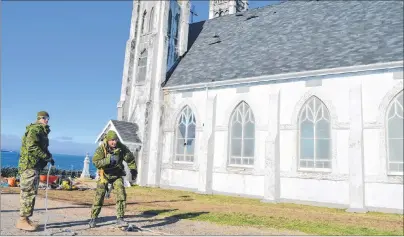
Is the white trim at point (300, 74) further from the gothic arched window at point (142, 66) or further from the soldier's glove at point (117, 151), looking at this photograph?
the soldier's glove at point (117, 151)

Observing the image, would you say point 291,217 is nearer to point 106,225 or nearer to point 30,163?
point 106,225

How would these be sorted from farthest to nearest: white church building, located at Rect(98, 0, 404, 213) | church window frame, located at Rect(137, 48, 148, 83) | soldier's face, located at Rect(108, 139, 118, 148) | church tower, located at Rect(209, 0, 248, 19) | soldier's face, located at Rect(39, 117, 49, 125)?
1. church tower, located at Rect(209, 0, 248, 19)
2. church window frame, located at Rect(137, 48, 148, 83)
3. white church building, located at Rect(98, 0, 404, 213)
4. soldier's face, located at Rect(39, 117, 49, 125)
5. soldier's face, located at Rect(108, 139, 118, 148)

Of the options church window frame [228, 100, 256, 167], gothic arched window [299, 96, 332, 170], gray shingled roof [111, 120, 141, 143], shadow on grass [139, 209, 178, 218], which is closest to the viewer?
shadow on grass [139, 209, 178, 218]

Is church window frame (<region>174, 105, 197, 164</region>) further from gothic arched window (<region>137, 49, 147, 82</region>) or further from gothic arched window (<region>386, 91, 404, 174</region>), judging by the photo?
gothic arched window (<region>386, 91, 404, 174</region>)

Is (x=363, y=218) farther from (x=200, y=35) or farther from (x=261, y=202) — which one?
(x=200, y=35)

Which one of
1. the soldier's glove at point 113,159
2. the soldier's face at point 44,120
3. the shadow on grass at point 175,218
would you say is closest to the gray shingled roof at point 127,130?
the shadow on grass at point 175,218

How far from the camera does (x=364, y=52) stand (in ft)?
44.8

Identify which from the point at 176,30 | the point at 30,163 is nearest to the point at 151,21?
the point at 176,30

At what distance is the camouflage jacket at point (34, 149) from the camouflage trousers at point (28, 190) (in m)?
0.15

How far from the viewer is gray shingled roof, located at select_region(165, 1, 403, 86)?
14055mm

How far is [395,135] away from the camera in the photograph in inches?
479

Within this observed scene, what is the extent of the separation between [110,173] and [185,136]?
441 inches

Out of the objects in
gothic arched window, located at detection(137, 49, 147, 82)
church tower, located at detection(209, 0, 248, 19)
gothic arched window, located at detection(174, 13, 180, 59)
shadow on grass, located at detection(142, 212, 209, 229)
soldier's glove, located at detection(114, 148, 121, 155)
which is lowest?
shadow on grass, located at detection(142, 212, 209, 229)

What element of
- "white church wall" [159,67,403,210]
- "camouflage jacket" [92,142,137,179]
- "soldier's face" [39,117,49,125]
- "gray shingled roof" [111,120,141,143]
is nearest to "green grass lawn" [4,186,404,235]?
"white church wall" [159,67,403,210]
